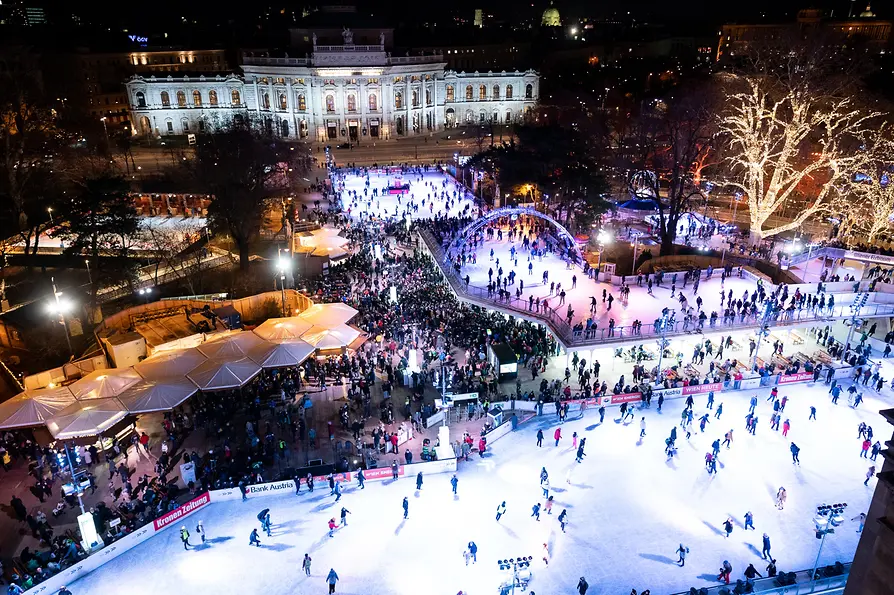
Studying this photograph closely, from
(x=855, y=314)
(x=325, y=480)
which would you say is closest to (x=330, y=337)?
(x=325, y=480)

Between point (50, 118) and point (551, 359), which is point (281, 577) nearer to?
point (551, 359)

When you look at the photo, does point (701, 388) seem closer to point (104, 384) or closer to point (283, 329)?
point (283, 329)

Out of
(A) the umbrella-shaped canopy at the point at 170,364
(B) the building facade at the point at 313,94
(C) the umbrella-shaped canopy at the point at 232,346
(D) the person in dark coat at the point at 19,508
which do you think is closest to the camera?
(D) the person in dark coat at the point at 19,508

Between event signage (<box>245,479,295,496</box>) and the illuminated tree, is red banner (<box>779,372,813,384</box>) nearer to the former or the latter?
the illuminated tree

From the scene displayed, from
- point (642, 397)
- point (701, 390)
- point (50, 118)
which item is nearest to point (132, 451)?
point (642, 397)

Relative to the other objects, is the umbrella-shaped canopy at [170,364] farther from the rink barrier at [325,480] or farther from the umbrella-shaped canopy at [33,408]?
the rink barrier at [325,480]

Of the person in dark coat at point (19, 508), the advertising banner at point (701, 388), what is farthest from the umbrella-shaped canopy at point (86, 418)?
the advertising banner at point (701, 388)
